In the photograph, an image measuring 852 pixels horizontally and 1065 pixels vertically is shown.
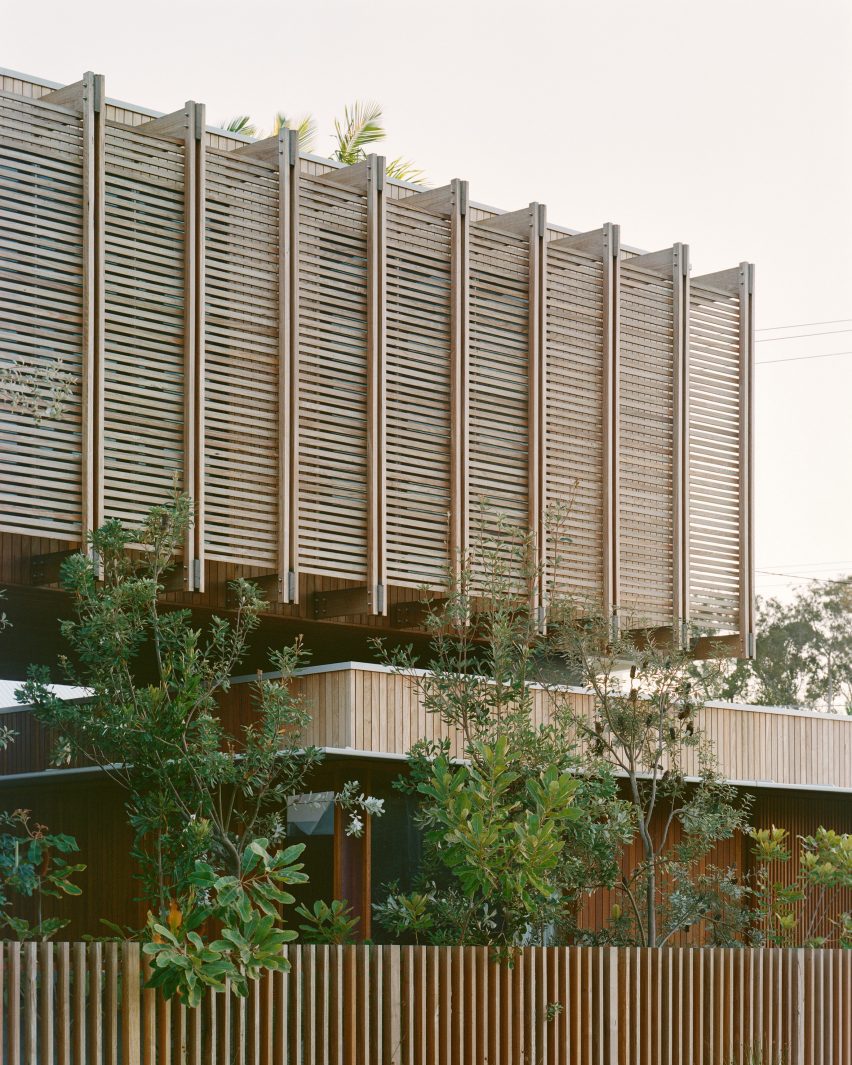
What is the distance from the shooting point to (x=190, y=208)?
1698 centimetres

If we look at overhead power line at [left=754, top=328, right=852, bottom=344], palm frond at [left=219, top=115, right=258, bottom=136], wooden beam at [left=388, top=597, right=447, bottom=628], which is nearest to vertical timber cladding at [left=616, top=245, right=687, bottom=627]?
wooden beam at [left=388, top=597, right=447, bottom=628]

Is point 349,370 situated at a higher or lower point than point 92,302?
lower

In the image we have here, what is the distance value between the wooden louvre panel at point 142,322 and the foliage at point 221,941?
333 inches

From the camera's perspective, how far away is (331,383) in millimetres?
18109

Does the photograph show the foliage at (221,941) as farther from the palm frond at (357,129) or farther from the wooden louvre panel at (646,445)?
the palm frond at (357,129)

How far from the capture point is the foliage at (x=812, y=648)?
48.4 m

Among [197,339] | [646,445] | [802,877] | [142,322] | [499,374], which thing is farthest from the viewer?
[646,445]

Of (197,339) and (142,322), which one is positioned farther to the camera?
(197,339)

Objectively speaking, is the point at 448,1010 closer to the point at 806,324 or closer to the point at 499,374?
the point at 499,374

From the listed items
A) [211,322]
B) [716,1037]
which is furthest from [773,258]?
[716,1037]

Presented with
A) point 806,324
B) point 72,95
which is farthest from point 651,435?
point 806,324

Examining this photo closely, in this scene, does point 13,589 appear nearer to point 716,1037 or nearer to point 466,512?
point 466,512

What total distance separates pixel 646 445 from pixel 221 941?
1460cm

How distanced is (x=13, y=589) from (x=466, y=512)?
5.41 m
